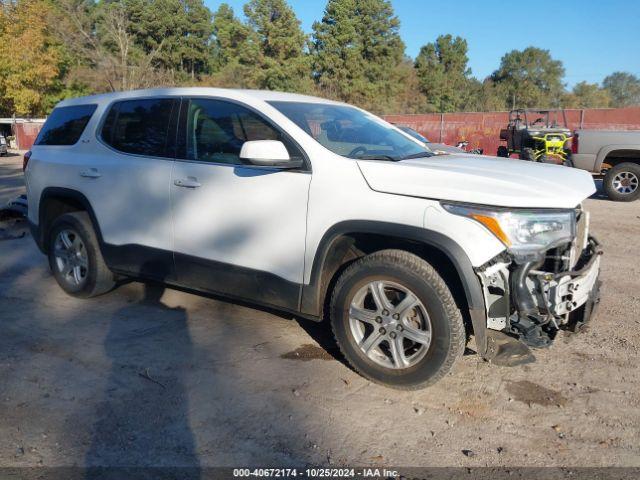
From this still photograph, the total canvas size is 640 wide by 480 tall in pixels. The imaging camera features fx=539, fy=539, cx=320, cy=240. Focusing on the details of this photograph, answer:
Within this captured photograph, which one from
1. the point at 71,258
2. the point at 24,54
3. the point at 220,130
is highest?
the point at 24,54

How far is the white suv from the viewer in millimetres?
3006

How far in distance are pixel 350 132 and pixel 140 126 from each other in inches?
68.5

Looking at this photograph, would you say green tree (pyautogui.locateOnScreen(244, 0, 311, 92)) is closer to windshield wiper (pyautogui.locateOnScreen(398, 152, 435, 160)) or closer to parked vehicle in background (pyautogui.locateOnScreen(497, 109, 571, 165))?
parked vehicle in background (pyautogui.locateOnScreen(497, 109, 571, 165))

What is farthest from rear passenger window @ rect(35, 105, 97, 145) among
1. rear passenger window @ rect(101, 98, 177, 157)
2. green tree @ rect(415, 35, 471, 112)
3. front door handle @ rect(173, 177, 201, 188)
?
green tree @ rect(415, 35, 471, 112)

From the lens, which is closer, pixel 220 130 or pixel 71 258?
pixel 220 130

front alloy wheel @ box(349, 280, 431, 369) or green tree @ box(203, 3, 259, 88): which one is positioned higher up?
green tree @ box(203, 3, 259, 88)

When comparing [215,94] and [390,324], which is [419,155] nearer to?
[390,324]

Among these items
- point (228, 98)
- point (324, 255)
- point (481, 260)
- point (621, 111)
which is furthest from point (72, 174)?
point (621, 111)

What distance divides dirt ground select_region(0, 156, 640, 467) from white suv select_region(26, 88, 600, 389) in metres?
0.30

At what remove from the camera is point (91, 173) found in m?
4.56

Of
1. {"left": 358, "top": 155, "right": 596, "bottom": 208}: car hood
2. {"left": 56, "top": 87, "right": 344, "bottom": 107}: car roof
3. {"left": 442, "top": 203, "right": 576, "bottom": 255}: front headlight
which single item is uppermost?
{"left": 56, "top": 87, "right": 344, "bottom": 107}: car roof

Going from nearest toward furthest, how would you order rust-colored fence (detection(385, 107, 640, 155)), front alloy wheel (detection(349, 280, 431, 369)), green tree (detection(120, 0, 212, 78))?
front alloy wheel (detection(349, 280, 431, 369)) < rust-colored fence (detection(385, 107, 640, 155)) < green tree (detection(120, 0, 212, 78))

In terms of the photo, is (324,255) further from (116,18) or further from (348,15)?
(348,15)

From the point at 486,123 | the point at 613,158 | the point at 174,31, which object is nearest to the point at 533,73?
the point at 174,31
